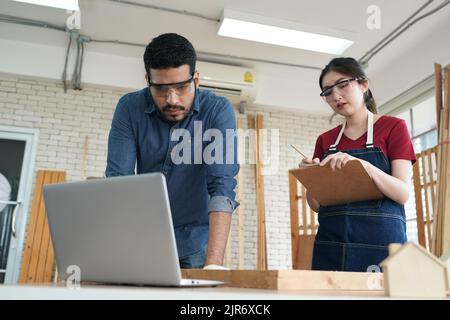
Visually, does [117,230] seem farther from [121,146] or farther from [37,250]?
[37,250]

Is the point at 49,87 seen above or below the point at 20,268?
above

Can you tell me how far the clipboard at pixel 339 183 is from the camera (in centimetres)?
163

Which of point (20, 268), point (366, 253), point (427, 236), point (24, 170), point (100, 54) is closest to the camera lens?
point (366, 253)

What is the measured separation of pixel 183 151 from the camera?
1769 millimetres

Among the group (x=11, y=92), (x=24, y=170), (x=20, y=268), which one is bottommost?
(x=20, y=268)

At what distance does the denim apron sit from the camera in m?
1.75

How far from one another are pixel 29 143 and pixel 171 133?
13.9ft

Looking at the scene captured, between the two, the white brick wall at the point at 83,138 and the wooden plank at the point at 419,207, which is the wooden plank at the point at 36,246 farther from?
the wooden plank at the point at 419,207

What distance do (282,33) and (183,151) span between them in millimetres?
3534

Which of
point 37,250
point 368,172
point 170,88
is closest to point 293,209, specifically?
point 37,250

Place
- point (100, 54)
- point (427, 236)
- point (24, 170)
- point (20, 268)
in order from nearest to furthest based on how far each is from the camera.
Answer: point (427, 236), point (20, 268), point (24, 170), point (100, 54)

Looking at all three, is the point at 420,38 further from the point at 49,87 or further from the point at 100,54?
the point at 49,87

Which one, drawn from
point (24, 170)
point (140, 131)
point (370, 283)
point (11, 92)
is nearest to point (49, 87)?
point (11, 92)

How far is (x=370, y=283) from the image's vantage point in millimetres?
842
